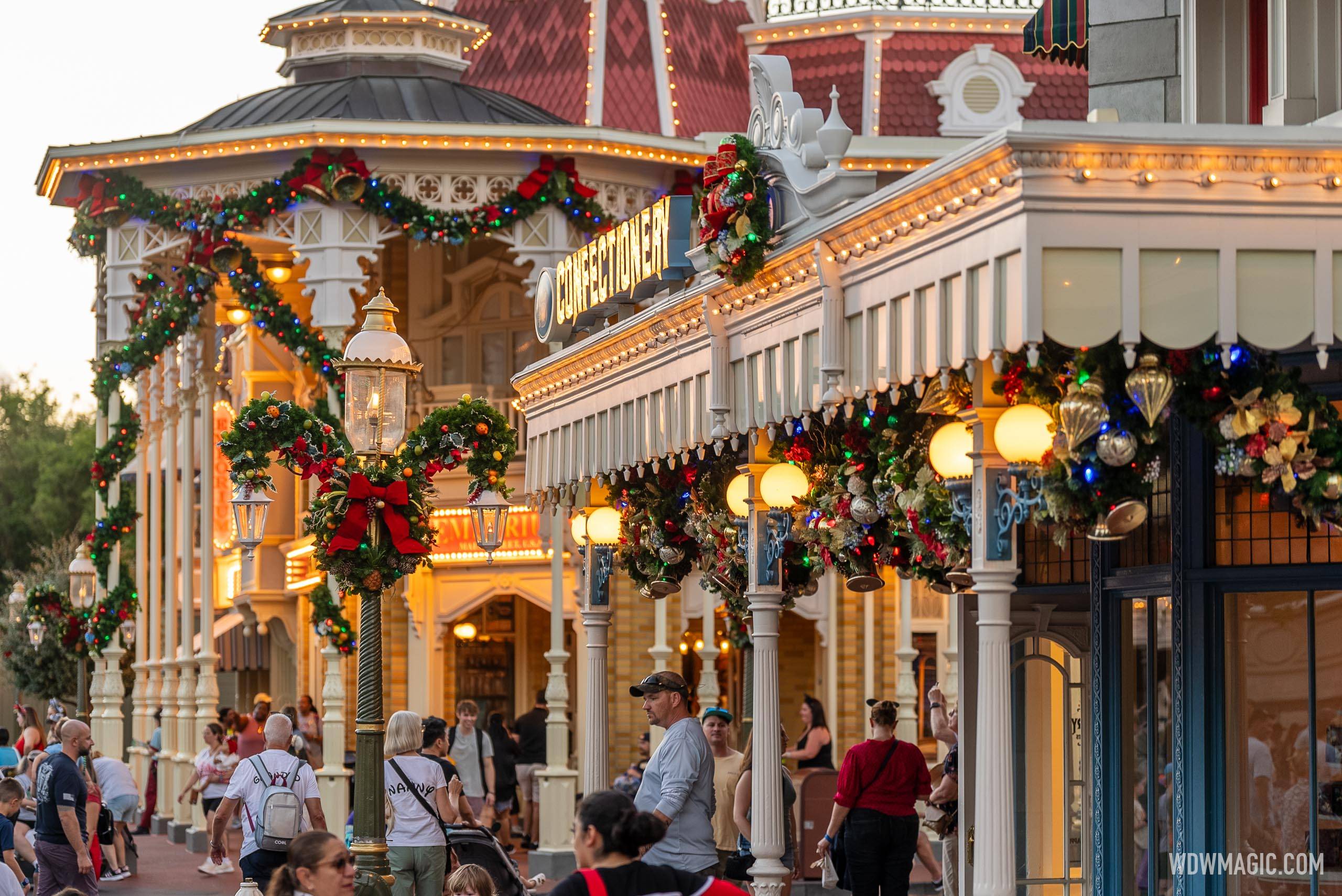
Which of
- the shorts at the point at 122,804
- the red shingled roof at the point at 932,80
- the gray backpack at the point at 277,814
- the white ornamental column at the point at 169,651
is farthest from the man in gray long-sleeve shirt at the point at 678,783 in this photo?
the red shingled roof at the point at 932,80

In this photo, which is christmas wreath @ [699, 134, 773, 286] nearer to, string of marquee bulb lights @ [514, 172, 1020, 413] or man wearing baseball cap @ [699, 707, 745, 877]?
string of marquee bulb lights @ [514, 172, 1020, 413]

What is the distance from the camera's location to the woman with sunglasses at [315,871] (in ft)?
24.8

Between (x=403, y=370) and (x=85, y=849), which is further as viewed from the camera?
(x=85, y=849)

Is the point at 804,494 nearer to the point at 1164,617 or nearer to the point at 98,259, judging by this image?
the point at 1164,617

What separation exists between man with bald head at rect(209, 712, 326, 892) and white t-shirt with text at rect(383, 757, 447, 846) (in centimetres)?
43

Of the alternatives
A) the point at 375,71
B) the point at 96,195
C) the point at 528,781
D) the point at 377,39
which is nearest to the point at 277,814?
the point at 528,781

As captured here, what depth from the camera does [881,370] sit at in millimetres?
9141


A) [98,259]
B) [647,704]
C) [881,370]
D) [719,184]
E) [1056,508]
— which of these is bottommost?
[647,704]

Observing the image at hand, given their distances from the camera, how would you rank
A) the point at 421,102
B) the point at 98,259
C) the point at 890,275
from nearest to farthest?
the point at 890,275
the point at 421,102
the point at 98,259

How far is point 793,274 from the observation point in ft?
33.5

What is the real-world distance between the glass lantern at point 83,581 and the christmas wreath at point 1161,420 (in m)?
21.0

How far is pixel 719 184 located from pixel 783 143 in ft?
1.22

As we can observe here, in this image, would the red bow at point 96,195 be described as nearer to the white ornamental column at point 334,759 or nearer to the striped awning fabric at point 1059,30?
the white ornamental column at point 334,759

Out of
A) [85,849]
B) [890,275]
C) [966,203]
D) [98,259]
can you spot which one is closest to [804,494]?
[890,275]
